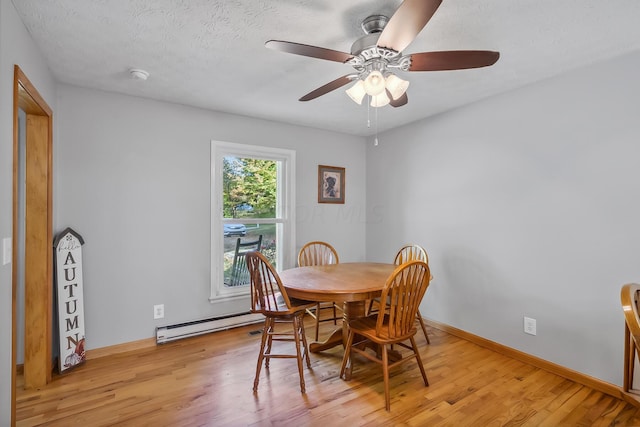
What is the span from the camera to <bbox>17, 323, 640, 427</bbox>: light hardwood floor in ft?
6.00

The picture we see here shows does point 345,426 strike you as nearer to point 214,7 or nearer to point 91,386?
point 91,386

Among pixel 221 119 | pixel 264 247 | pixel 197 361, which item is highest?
pixel 221 119

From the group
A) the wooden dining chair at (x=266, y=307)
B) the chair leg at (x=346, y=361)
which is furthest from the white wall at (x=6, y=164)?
the chair leg at (x=346, y=361)

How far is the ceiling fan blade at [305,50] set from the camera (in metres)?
1.42

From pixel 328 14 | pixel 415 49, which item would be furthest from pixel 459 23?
pixel 328 14

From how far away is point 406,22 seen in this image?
4.12 ft

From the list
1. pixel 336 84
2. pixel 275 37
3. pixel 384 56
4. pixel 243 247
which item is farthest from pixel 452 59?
pixel 243 247

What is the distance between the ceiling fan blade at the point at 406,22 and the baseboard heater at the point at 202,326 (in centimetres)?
288

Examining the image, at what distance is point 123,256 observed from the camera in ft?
9.00

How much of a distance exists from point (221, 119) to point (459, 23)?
2.38 meters

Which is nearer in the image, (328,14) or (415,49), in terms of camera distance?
(328,14)

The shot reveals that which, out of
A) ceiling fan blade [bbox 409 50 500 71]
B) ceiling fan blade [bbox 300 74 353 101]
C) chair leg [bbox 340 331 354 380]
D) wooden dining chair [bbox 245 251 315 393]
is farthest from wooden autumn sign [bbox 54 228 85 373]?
ceiling fan blade [bbox 409 50 500 71]

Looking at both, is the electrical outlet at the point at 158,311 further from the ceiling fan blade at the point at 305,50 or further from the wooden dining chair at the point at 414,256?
the ceiling fan blade at the point at 305,50

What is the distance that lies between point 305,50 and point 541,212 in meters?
2.24
